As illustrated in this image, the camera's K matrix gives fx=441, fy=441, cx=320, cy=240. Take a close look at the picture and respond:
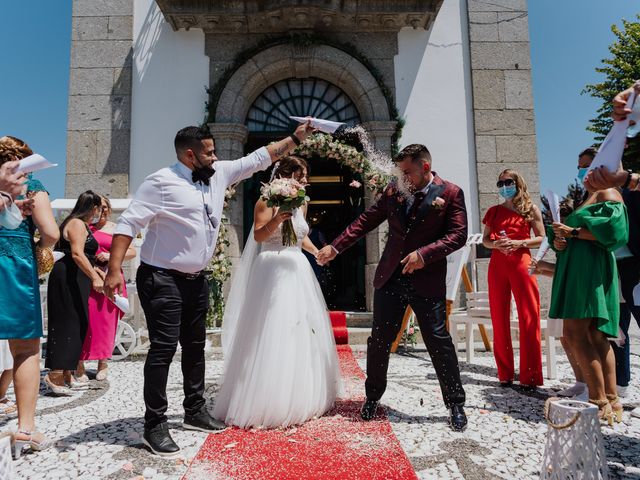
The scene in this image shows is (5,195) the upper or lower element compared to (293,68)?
lower

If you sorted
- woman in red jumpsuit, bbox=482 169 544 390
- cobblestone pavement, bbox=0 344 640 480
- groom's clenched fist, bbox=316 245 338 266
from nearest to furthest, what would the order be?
cobblestone pavement, bbox=0 344 640 480
groom's clenched fist, bbox=316 245 338 266
woman in red jumpsuit, bbox=482 169 544 390

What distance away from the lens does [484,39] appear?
319 inches

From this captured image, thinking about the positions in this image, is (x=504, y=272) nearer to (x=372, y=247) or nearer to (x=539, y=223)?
(x=539, y=223)

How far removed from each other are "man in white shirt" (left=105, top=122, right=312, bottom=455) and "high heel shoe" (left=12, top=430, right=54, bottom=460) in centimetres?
71

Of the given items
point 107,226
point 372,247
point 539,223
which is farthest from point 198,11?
point 539,223

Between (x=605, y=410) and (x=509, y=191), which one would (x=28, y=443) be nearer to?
(x=605, y=410)

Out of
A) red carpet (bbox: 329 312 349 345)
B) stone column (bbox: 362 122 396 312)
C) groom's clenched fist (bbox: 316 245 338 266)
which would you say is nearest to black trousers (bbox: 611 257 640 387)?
groom's clenched fist (bbox: 316 245 338 266)

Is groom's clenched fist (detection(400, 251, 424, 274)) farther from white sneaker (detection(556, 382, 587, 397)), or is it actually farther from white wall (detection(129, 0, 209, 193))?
white wall (detection(129, 0, 209, 193))

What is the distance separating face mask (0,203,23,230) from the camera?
8.41 ft

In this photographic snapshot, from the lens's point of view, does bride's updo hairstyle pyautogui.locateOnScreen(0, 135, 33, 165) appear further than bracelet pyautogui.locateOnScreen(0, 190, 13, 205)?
Yes

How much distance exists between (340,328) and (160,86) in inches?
212

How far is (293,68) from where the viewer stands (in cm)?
802

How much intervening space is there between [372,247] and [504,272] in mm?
3531

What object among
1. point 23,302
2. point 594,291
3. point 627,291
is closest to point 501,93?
point 627,291
